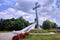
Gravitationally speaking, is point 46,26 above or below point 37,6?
below

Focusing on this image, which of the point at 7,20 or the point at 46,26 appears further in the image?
the point at 46,26

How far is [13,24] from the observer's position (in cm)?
4431

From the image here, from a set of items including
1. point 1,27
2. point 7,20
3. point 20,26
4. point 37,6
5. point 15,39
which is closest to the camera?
point 15,39

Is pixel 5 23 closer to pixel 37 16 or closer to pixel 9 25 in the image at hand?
pixel 9 25

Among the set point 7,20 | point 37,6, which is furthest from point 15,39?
point 7,20

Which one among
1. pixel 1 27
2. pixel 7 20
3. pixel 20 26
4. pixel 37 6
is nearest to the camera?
pixel 37 6

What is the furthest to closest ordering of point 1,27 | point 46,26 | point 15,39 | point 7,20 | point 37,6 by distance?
point 46,26 < point 7,20 < point 1,27 < point 37,6 < point 15,39

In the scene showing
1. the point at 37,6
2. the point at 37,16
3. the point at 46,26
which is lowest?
the point at 46,26

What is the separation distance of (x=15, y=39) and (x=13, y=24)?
31.7m

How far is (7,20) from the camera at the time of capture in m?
49.0

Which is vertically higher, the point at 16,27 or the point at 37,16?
the point at 37,16

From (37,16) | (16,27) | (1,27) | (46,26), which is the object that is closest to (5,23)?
(1,27)

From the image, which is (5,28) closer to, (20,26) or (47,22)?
(20,26)

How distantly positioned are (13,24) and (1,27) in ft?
12.8
